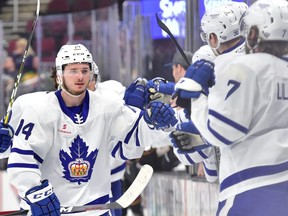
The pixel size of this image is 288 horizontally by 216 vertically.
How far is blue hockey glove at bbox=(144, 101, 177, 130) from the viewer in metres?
3.44

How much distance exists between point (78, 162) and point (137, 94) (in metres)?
0.37

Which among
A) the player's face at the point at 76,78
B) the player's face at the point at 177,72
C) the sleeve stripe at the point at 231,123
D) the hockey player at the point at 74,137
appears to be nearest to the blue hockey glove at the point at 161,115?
the hockey player at the point at 74,137

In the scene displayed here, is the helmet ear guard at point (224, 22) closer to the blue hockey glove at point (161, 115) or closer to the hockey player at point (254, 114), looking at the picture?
the blue hockey glove at point (161, 115)

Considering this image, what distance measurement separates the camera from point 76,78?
3791 millimetres

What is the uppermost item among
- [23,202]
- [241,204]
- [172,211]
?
[241,204]

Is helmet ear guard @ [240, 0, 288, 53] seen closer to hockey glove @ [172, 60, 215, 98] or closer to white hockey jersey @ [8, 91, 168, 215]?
hockey glove @ [172, 60, 215, 98]

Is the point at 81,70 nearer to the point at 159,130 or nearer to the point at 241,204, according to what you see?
the point at 159,130

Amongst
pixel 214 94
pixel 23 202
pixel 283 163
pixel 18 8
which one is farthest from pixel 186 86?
pixel 18 8

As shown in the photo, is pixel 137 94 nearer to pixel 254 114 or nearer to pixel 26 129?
pixel 26 129

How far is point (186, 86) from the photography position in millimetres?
2744

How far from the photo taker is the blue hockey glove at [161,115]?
135 inches

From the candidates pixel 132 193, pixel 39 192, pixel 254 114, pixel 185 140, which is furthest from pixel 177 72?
pixel 254 114

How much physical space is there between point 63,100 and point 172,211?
1.86 meters

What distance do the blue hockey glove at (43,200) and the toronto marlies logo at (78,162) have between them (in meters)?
0.23
